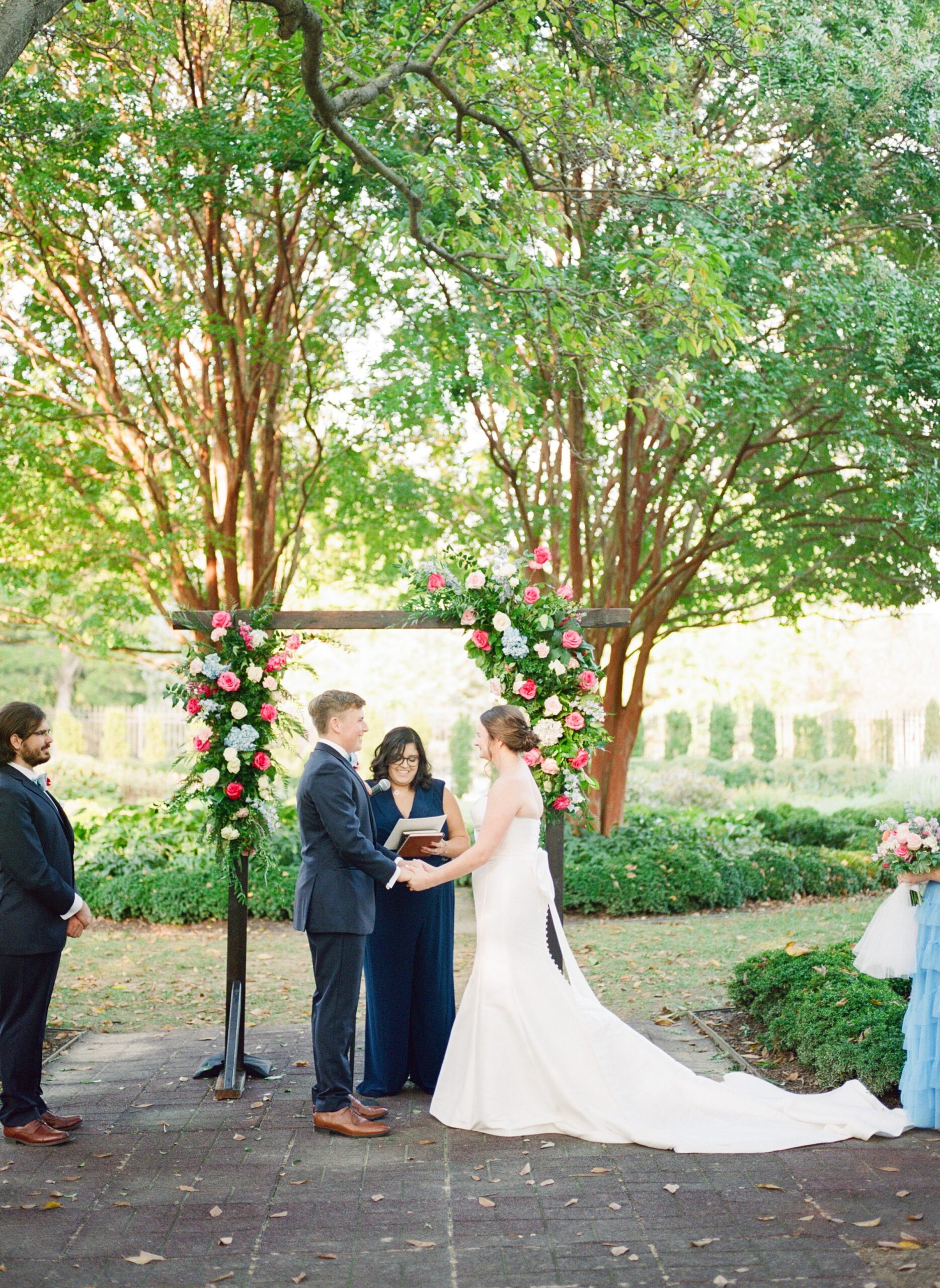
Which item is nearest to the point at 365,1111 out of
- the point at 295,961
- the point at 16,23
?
the point at 295,961

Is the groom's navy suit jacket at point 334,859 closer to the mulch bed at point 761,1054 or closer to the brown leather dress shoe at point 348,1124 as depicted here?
the brown leather dress shoe at point 348,1124

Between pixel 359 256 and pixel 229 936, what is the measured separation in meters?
8.55

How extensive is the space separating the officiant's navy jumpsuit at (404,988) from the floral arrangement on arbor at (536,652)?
90 cm

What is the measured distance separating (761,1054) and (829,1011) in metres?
0.66

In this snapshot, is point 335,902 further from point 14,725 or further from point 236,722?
point 14,725

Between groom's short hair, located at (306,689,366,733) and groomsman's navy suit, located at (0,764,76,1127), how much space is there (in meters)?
1.29

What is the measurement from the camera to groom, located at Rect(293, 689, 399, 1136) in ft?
17.7

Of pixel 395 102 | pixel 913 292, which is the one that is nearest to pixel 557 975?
pixel 395 102

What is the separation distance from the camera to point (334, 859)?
215 inches

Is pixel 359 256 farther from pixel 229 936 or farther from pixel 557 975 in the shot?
pixel 557 975

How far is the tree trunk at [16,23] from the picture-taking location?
4949 mm

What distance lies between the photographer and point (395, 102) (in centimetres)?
829

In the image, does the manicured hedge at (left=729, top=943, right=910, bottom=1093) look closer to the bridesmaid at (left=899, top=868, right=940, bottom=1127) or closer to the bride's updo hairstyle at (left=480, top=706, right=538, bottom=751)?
the bridesmaid at (left=899, top=868, right=940, bottom=1127)

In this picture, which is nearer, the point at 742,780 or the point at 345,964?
the point at 345,964
